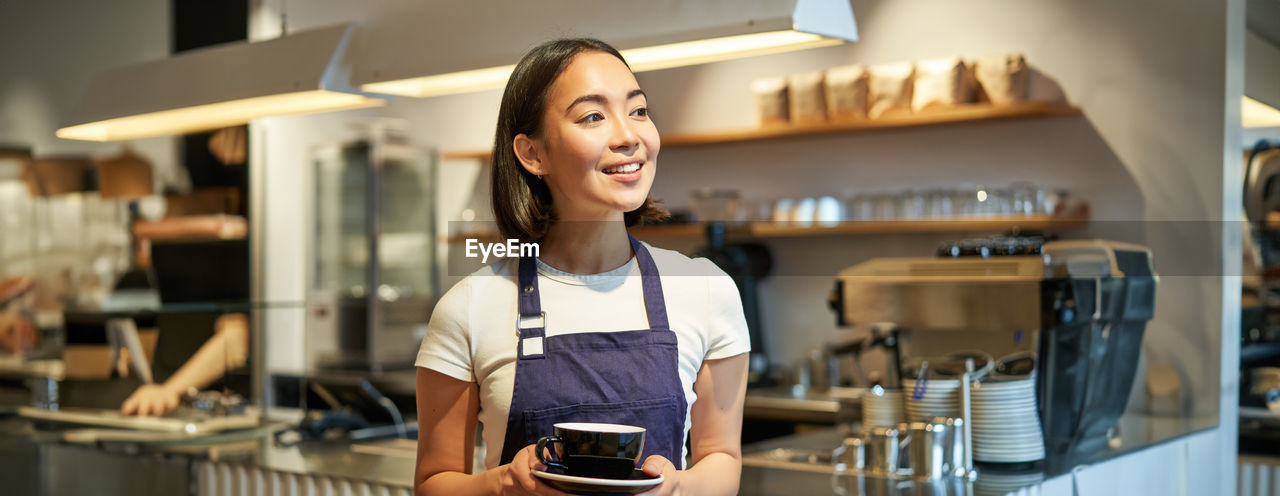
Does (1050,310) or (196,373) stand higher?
(1050,310)

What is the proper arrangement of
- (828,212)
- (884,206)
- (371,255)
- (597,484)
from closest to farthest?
(597,484) → (884,206) → (828,212) → (371,255)

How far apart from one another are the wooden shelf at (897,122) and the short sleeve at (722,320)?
2.87m

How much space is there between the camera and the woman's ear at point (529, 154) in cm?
133

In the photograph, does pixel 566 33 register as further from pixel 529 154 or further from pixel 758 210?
pixel 758 210

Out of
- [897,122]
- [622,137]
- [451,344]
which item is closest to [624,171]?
[622,137]

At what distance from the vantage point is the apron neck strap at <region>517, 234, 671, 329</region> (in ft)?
4.28

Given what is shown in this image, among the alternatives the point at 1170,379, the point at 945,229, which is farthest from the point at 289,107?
the point at 1170,379

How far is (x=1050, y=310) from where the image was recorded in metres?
2.29

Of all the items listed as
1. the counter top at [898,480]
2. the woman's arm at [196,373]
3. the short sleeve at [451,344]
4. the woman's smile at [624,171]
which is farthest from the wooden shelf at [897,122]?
the short sleeve at [451,344]

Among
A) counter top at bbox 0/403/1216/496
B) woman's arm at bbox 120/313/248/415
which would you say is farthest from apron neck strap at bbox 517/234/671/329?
woman's arm at bbox 120/313/248/415

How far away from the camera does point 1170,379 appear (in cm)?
333

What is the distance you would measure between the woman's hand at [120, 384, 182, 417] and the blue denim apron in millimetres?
2048

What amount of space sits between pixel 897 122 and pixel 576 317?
3.15 meters

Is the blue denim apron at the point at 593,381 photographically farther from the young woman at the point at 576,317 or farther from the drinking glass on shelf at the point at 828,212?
the drinking glass on shelf at the point at 828,212
